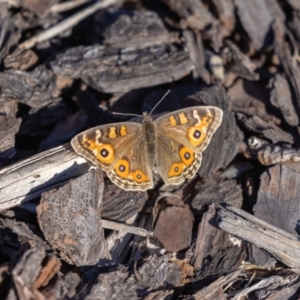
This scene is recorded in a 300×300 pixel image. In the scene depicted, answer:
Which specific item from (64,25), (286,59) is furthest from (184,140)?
(64,25)

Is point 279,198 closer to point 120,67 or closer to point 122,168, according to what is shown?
point 122,168

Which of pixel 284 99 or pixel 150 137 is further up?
pixel 150 137

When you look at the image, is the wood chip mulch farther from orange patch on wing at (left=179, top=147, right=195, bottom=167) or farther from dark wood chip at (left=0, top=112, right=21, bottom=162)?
orange patch on wing at (left=179, top=147, right=195, bottom=167)

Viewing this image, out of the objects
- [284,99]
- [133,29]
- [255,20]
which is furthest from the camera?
[255,20]

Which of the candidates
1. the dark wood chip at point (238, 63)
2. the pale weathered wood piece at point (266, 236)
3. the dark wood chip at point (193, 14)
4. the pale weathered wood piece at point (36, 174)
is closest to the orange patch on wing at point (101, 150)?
the pale weathered wood piece at point (36, 174)

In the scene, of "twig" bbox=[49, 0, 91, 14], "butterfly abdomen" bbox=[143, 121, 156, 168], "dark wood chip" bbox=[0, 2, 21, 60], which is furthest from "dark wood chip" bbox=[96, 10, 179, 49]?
"butterfly abdomen" bbox=[143, 121, 156, 168]

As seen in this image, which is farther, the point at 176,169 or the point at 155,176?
the point at 155,176
